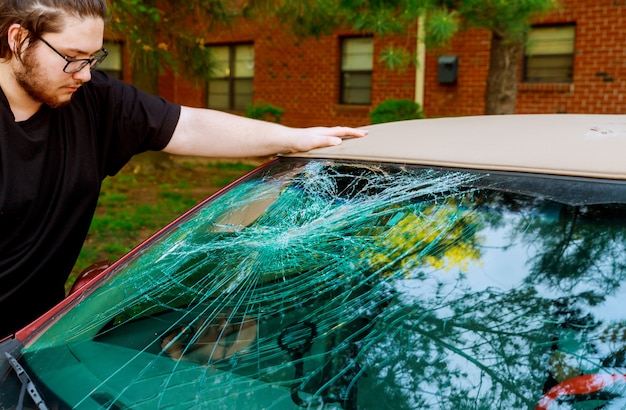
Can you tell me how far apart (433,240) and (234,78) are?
1291 centimetres

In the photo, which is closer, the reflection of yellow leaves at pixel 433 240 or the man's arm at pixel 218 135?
the reflection of yellow leaves at pixel 433 240

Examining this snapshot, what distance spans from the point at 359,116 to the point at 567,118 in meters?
9.45

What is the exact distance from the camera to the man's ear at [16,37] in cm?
193

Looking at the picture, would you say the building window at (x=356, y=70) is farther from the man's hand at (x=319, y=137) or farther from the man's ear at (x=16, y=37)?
the man's ear at (x=16, y=37)

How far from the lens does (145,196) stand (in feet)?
29.0

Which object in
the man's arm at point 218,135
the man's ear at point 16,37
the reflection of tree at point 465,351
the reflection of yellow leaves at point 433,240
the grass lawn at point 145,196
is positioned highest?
the man's ear at point 16,37

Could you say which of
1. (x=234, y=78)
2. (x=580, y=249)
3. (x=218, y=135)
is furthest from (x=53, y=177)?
(x=234, y=78)

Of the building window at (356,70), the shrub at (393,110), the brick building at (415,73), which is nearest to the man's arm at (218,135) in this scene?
the brick building at (415,73)

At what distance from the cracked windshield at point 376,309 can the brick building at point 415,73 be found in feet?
16.7

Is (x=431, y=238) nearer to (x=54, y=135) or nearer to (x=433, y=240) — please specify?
(x=433, y=240)

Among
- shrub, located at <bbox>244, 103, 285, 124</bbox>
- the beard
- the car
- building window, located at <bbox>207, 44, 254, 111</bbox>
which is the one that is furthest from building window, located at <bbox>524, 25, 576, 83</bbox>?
the beard

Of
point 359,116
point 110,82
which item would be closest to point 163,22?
point 110,82

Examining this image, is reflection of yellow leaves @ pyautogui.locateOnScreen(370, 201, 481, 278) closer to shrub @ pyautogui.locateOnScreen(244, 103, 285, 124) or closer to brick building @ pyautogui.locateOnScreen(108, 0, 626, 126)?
brick building @ pyautogui.locateOnScreen(108, 0, 626, 126)

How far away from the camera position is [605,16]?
8.89 meters
